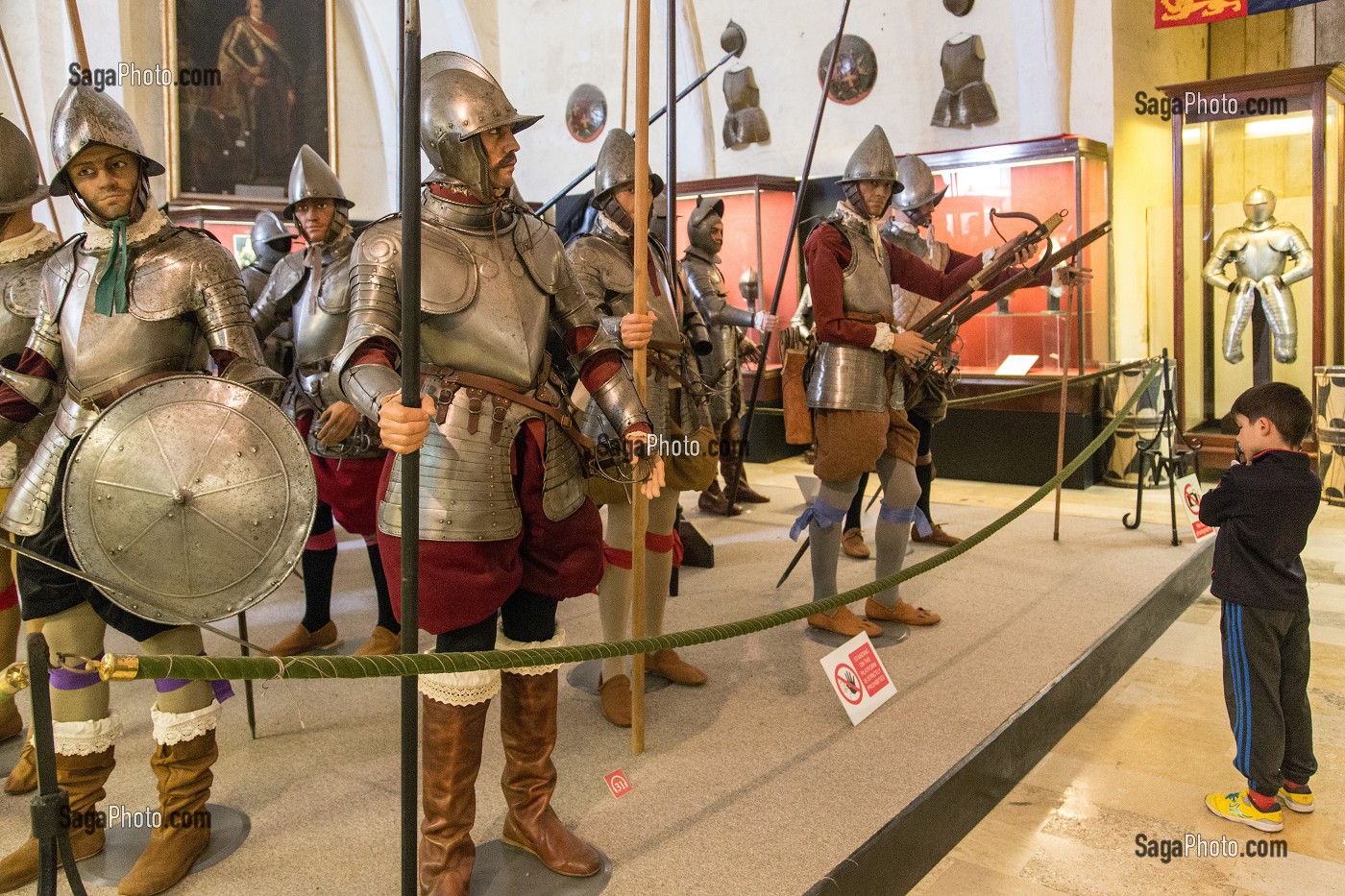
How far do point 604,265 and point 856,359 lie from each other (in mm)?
1021

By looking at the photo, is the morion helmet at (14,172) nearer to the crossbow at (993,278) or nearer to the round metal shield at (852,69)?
the crossbow at (993,278)

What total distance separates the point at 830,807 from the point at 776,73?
24.4 ft

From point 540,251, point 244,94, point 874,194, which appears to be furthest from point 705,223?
point 244,94

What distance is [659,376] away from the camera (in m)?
3.44

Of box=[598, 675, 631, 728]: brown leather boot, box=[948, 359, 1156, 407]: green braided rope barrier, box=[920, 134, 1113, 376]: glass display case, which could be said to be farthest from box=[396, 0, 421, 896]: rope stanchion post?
box=[920, 134, 1113, 376]: glass display case

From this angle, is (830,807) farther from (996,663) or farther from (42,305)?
(42,305)

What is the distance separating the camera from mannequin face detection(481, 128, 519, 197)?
7.42 ft

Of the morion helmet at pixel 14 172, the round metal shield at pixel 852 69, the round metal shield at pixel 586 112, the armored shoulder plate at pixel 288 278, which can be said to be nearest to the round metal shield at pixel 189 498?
the morion helmet at pixel 14 172

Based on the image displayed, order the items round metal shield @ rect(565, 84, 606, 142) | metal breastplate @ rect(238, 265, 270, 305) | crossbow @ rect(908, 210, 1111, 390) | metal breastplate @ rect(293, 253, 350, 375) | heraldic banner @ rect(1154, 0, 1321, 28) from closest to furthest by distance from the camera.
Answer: metal breastplate @ rect(293, 253, 350, 375) → crossbow @ rect(908, 210, 1111, 390) → metal breastplate @ rect(238, 265, 270, 305) → heraldic banner @ rect(1154, 0, 1321, 28) → round metal shield @ rect(565, 84, 606, 142)

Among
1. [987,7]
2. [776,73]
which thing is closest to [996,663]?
[987,7]

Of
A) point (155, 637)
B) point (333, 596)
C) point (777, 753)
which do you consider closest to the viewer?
point (155, 637)

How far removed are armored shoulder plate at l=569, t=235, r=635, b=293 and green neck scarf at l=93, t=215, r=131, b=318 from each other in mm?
1246

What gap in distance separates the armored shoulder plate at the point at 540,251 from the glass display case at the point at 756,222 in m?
6.16

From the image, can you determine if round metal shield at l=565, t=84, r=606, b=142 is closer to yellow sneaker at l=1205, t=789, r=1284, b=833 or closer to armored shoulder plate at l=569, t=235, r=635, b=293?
armored shoulder plate at l=569, t=235, r=635, b=293
